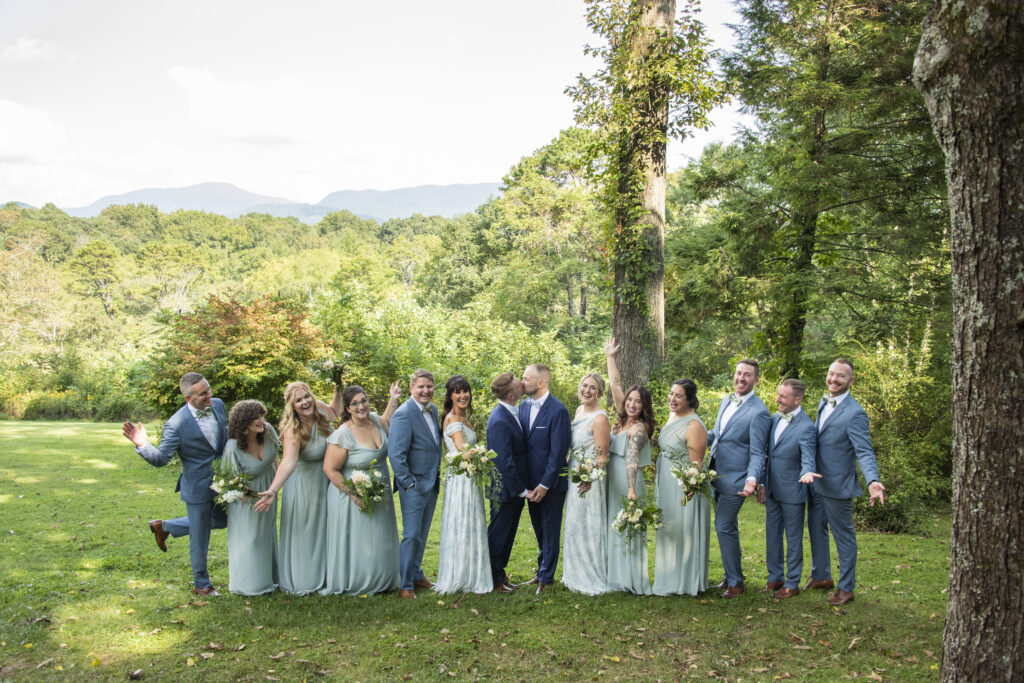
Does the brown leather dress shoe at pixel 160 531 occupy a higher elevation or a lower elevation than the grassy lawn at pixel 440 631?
higher

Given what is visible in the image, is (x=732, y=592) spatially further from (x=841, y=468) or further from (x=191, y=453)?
(x=191, y=453)

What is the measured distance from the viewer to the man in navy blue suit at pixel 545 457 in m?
6.54

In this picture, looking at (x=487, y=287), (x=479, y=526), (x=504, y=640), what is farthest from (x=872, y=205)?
(x=487, y=287)

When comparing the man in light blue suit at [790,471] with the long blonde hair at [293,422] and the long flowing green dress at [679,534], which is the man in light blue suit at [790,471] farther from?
the long blonde hair at [293,422]

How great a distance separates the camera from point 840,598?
6215mm

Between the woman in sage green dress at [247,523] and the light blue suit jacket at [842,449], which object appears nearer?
the light blue suit jacket at [842,449]

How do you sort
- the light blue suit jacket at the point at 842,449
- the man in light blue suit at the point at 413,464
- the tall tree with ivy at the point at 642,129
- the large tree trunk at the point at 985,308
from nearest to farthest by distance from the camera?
the large tree trunk at the point at 985,308 → the light blue suit jacket at the point at 842,449 → the man in light blue suit at the point at 413,464 → the tall tree with ivy at the point at 642,129

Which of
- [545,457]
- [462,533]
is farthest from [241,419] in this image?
[545,457]

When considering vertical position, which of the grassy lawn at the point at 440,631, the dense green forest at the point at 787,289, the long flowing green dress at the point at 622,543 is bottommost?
the grassy lawn at the point at 440,631

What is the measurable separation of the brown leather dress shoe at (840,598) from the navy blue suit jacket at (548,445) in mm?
2548

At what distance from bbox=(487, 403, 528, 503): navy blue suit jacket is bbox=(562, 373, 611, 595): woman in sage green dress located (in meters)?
0.50

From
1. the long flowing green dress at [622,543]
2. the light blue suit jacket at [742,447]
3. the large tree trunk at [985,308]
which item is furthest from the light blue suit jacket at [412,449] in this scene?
the large tree trunk at [985,308]

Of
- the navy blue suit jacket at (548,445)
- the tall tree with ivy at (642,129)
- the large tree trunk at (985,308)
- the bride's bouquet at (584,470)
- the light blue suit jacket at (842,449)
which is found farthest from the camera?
the tall tree with ivy at (642,129)

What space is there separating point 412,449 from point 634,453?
2.04m
